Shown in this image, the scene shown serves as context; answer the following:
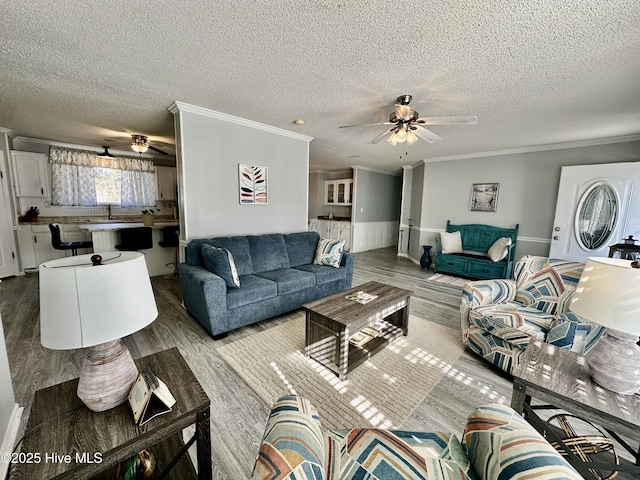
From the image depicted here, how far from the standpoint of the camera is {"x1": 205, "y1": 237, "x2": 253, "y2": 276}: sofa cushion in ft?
10.3

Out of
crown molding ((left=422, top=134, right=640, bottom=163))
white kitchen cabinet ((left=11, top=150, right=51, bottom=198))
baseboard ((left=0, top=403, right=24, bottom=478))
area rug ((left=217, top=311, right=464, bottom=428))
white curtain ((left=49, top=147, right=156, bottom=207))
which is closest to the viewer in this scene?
baseboard ((left=0, top=403, right=24, bottom=478))

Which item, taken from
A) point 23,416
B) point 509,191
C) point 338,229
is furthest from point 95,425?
point 338,229

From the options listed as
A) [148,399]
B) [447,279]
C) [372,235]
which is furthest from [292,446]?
[372,235]

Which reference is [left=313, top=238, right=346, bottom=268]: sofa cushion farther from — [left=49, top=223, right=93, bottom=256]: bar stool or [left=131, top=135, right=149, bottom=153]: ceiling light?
[left=49, top=223, right=93, bottom=256]: bar stool

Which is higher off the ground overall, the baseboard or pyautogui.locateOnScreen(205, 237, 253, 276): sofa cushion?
pyautogui.locateOnScreen(205, 237, 253, 276): sofa cushion

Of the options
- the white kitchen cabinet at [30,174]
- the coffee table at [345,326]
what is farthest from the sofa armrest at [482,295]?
the white kitchen cabinet at [30,174]

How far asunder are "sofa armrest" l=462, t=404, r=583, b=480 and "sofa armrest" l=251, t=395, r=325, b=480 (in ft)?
1.76

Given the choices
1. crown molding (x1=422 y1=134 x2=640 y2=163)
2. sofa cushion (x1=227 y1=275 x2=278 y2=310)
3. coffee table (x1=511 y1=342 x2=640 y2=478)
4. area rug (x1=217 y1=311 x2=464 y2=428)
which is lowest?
area rug (x1=217 y1=311 x2=464 y2=428)

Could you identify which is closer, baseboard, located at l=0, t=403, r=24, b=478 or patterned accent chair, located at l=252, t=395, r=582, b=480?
patterned accent chair, located at l=252, t=395, r=582, b=480

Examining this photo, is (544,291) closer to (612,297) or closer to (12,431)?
(612,297)

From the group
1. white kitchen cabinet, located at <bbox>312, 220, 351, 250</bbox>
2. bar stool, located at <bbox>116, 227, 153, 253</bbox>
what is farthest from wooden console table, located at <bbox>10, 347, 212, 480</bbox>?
white kitchen cabinet, located at <bbox>312, 220, 351, 250</bbox>

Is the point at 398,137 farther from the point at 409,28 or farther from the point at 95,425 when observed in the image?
the point at 95,425

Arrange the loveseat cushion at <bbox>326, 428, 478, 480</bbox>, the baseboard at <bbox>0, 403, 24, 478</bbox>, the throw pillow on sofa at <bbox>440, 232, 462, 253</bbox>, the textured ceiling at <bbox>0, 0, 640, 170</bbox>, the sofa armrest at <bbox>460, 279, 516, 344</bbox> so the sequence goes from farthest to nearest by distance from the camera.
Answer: the throw pillow on sofa at <bbox>440, 232, 462, 253</bbox> → the sofa armrest at <bbox>460, 279, 516, 344</bbox> → the textured ceiling at <bbox>0, 0, 640, 170</bbox> → the baseboard at <bbox>0, 403, 24, 478</bbox> → the loveseat cushion at <bbox>326, 428, 478, 480</bbox>

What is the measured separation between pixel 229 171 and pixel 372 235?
5214mm
